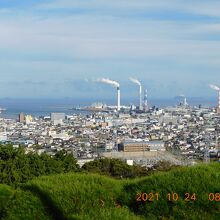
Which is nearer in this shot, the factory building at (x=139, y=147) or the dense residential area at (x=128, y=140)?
the dense residential area at (x=128, y=140)

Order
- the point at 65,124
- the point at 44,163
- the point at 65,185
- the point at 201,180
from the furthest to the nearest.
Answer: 1. the point at 65,124
2. the point at 44,163
3. the point at 65,185
4. the point at 201,180

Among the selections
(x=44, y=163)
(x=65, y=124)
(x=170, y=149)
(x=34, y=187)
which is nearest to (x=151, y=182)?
(x=34, y=187)

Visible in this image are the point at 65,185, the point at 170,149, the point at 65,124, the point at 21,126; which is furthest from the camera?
the point at 65,124

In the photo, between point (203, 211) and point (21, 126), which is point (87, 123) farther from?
point (203, 211)
